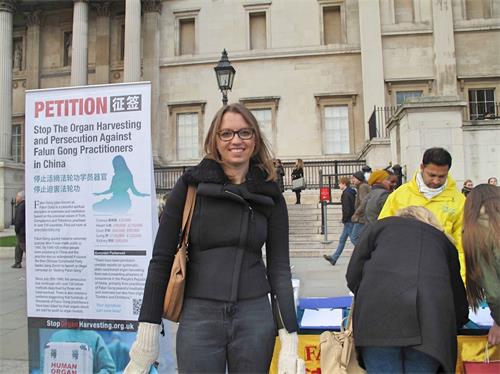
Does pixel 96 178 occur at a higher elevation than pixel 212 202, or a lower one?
higher

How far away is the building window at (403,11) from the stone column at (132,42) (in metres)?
14.0

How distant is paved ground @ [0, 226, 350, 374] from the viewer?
4996mm

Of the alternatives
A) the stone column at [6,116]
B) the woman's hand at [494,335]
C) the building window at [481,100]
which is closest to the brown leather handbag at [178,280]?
the woman's hand at [494,335]

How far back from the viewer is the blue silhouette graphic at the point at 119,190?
3.54 metres

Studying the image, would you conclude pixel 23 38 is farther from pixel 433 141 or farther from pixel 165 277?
pixel 165 277

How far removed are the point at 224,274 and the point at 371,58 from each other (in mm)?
24065

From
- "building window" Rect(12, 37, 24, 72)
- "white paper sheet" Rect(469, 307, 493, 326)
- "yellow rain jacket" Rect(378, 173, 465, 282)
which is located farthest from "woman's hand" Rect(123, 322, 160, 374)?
"building window" Rect(12, 37, 24, 72)

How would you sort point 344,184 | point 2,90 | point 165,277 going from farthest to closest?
point 2,90 → point 344,184 → point 165,277

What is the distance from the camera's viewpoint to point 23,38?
29500 millimetres

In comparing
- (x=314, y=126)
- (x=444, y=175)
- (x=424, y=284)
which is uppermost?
(x=314, y=126)

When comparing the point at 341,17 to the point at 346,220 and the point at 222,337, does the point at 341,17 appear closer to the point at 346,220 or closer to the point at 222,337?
the point at 346,220

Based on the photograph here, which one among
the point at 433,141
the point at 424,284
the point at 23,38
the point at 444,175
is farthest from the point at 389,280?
the point at 23,38

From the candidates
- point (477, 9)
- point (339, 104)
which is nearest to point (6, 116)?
point (339, 104)

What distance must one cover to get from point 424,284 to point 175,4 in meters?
27.7
